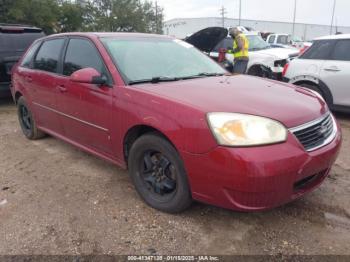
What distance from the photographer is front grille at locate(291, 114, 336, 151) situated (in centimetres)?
265

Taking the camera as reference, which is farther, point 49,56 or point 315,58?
point 315,58

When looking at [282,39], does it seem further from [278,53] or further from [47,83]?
[47,83]

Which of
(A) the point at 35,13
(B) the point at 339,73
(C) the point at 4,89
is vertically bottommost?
(C) the point at 4,89

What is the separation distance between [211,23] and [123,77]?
6009 cm

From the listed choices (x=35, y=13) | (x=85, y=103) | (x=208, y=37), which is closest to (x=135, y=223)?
(x=85, y=103)

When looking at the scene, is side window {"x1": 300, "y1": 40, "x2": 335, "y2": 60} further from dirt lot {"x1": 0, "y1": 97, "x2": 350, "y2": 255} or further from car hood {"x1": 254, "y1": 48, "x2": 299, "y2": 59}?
dirt lot {"x1": 0, "y1": 97, "x2": 350, "y2": 255}

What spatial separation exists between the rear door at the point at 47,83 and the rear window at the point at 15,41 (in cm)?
328

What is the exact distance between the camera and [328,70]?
6.32m

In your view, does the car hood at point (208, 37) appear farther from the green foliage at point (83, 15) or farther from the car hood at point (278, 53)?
the green foliage at point (83, 15)

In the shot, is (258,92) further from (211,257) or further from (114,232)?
(114,232)

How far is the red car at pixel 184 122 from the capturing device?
251 cm

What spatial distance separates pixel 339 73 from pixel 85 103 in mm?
4570

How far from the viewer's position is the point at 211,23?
6038 centimetres

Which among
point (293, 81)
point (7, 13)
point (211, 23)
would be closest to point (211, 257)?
point (293, 81)
